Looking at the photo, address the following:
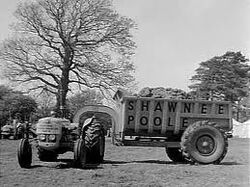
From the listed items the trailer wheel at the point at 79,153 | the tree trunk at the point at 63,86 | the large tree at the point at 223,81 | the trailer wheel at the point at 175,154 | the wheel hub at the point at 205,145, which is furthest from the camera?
the tree trunk at the point at 63,86

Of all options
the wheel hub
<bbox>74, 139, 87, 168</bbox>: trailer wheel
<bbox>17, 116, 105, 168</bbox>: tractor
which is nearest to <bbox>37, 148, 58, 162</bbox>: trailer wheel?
<bbox>17, 116, 105, 168</bbox>: tractor

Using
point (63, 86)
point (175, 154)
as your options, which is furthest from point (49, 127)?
point (63, 86)

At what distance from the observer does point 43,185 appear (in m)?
6.18

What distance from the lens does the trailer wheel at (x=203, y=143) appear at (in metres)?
9.69

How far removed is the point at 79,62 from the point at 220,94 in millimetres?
6427

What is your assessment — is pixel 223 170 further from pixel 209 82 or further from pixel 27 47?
pixel 209 82

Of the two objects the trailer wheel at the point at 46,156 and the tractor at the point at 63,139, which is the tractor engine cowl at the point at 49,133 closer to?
the tractor at the point at 63,139

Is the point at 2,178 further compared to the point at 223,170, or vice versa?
the point at 223,170

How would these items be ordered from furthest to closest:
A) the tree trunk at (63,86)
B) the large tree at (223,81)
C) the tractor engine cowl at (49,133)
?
the tree trunk at (63,86) → the large tree at (223,81) → the tractor engine cowl at (49,133)

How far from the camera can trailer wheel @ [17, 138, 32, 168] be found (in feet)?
27.9

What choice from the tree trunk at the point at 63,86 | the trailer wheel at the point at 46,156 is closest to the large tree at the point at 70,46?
the tree trunk at the point at 63,86

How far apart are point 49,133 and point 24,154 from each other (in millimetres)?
565

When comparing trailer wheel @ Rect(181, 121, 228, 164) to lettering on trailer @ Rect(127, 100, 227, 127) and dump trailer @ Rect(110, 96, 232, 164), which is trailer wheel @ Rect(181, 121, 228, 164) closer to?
dump trailer @ Rect(110, 96, 232, 164)

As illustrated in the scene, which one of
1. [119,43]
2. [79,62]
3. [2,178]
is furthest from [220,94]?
[2,178]
